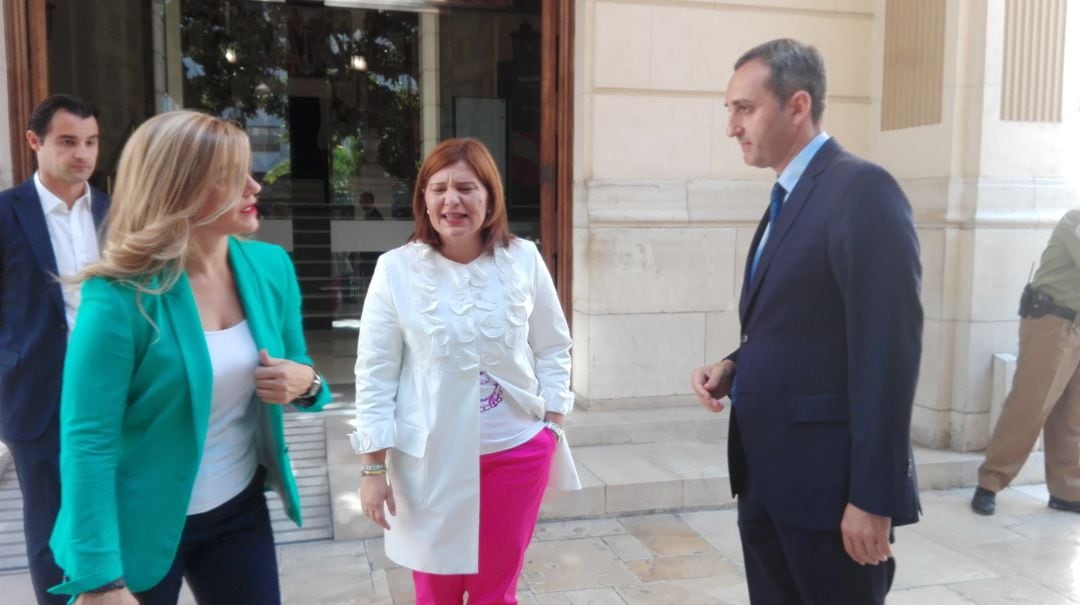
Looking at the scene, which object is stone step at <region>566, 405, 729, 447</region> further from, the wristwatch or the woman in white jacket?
the wristwatch

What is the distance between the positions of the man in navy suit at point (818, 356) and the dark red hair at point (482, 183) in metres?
0.79

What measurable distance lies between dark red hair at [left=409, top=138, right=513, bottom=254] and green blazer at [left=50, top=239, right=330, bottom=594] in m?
0.94

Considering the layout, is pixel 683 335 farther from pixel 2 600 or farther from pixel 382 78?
pixel 382 78

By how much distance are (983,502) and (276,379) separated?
4.55 metres

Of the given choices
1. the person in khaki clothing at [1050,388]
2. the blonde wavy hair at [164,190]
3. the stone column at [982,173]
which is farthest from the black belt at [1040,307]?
the blonde wavy hair at [164,190]

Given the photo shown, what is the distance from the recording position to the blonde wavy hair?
72.7 inches

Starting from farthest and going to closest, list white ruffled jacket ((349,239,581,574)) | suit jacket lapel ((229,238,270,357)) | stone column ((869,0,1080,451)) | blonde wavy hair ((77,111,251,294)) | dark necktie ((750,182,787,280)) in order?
stone column ((869,0,1080,451)) → white ruffled jacket ((349,239,581,574)) → dark necktie ((750,182,787,280)) → suit jacket lapel ((229,238,270,357)) → blonde wavy hair ((77,111,251,294))

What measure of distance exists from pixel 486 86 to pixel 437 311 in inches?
575

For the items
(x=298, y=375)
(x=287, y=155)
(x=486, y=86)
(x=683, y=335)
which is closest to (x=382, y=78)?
(x=287, y=155)

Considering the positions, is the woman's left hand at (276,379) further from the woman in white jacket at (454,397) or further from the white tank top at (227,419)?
the woman in white jacket at (454,397)

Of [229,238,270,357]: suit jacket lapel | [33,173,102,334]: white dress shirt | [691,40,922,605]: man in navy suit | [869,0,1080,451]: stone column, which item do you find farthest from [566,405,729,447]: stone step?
[229,238,270,357]: suit jacket lapel

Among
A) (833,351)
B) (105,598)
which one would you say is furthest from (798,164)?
(105,598)

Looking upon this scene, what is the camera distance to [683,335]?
5918 millimetres

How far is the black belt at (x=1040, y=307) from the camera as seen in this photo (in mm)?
4766
